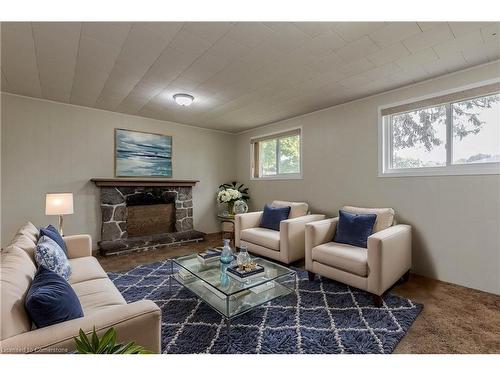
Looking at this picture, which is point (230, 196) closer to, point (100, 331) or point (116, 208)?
point (116, 208)

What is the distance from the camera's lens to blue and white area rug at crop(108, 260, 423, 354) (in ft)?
5.49

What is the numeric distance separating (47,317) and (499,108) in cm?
383

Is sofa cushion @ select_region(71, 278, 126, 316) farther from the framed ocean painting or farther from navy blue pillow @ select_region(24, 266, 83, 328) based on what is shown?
the framed ocean painting

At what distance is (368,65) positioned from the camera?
2.45 m

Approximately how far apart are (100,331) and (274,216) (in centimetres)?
283

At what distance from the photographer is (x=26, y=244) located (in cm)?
180

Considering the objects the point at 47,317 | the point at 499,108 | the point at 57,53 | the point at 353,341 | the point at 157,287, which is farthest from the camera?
the point at 157,287

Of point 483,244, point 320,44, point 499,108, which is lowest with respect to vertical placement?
point 483,244

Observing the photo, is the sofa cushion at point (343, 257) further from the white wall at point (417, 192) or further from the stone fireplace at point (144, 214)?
the stone fireplace at point (144, 214)

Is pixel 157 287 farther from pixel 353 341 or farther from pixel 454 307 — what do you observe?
pixel 454 307

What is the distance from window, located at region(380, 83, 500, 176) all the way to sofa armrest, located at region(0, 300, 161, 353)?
305 cm

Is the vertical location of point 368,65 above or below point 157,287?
above

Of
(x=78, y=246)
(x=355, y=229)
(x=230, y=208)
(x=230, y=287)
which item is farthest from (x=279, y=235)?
(x=78, y=246)
